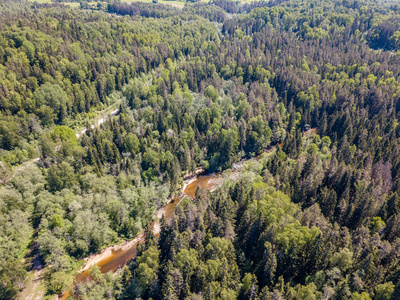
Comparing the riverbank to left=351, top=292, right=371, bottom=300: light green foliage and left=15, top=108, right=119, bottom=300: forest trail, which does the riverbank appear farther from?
left=351, top=292, right=371, bottom=300: light green foliage

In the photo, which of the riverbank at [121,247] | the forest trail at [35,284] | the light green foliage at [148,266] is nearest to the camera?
the light green foliage at [148,266]

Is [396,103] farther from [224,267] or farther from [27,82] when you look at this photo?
[27,82]

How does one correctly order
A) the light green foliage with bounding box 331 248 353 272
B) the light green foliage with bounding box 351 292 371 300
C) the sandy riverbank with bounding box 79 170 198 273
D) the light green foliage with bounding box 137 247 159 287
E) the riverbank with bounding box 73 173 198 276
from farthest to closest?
the riverbank with bounding box 73 173 198 276 < the sandy riverbank with bounding box 79 170 198 273 < the light green foliage with bounding box 137 247 159 287 < the light green foliage with bounding box 331 248 353 272 < the light green foliage with bounding box 351 292 371 300

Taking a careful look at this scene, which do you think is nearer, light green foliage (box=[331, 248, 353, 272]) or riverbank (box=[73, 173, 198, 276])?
light green foliage (box=[331, 248, 353, 272])

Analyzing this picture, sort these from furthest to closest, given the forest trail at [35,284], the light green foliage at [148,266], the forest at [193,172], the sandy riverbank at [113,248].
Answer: the sandy riverbank at [113,248], the forest trail at [35,284], the forest at [193,172], the light green foliage at [148,266]

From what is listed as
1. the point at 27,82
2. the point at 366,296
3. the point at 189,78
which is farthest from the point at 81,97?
the point at 366,296

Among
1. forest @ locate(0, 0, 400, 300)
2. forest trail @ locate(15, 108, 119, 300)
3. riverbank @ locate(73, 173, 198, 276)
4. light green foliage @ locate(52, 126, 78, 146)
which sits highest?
light green foliage @ locate(52, 126, 78, 146)

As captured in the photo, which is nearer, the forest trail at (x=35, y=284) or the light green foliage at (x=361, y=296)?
the light green foliage at (x=361, y=296)

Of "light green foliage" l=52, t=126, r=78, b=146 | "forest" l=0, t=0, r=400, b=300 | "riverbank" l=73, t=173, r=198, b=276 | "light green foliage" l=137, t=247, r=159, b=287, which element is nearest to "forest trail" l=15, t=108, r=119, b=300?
"forest" l=0, t=0, r=400, b=300

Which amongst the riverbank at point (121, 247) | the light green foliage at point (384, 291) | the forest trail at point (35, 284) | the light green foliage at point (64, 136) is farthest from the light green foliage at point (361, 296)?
the light green foliage at point (64, 136)

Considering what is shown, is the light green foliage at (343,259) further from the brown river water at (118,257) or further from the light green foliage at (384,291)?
the brown river water at (118,257)
